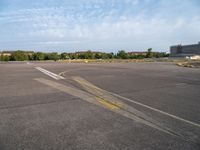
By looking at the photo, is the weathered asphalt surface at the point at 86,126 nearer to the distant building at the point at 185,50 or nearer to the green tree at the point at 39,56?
the green tree at the point at 39,56

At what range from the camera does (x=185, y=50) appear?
158 m

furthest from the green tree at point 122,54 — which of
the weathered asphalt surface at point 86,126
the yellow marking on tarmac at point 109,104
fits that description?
the weathered asphalt surface at point 86,126

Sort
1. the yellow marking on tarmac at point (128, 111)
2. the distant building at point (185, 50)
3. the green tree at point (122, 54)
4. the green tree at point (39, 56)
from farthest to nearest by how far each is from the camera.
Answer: the distant building at point (185, 50) → the green tree at point (122, 54) → the green tree at point (39, 56) → the yellow marking on tarmac at point (128, 111)

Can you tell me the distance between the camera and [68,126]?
4.57 m

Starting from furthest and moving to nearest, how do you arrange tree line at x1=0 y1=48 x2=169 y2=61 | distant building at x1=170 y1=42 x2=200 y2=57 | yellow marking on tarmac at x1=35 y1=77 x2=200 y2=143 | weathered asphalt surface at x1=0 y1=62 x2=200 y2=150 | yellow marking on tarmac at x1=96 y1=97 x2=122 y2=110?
distant building at x1=170 y1=42 x2=200 y2=57
tree line at x1=0 y1=48 x2=169 y2=61
yellow marking on tarmac at x1=96 y1=97 x2=122 y2=110
yellow marking on tarmac at x1=35 y1=77 x2=200 y2=143
weathered asphalt surface at x1=0 y1=62 x2=200 y2=150

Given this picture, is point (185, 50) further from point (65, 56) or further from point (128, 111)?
point (128, 111)

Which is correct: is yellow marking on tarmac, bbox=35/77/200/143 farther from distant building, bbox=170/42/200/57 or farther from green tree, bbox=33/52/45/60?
distant building, bbox=170/42/200/57

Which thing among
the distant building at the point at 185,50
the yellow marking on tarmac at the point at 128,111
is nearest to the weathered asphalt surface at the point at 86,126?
the yellow marking on tarmac at the point at 128,111

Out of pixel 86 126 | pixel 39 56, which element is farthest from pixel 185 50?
pixel 86 126

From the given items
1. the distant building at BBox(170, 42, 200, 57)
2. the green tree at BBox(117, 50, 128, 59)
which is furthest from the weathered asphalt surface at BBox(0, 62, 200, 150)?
the distant building at BBox(170, 42, 200, 57)

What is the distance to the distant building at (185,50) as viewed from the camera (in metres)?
Answer: 144

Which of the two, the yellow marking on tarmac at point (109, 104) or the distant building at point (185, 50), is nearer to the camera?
the yellow marking on tarmac at point (109, 104)

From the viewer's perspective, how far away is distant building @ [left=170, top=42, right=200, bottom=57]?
144212 millimetres

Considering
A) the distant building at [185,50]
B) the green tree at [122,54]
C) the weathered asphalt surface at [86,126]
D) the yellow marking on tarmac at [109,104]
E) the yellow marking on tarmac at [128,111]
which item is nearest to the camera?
the weathered asphalt surface at [86,126]
